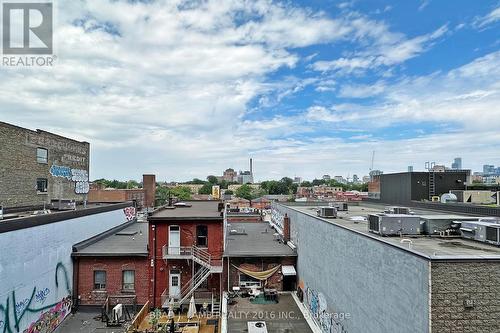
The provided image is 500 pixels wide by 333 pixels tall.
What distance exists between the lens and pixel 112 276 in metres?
24.4

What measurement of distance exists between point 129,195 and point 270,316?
7441 cm

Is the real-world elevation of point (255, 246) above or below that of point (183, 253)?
below

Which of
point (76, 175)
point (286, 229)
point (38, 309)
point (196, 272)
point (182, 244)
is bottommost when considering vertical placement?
point (38, 309)

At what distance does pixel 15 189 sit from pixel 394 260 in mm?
30019

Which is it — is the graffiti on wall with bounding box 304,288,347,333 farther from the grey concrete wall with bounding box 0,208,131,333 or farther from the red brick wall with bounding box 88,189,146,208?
the red brick wall with bounding box 88,189,146,208

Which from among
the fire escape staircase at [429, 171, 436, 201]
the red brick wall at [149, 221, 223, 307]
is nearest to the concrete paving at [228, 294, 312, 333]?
the red brick wall at [149, 221, 223, 307]

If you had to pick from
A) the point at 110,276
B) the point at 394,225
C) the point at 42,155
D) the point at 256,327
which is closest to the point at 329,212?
the point at 256,327

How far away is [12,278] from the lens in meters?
16.8

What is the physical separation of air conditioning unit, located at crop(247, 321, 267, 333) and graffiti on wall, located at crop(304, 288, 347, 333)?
9.15 feet

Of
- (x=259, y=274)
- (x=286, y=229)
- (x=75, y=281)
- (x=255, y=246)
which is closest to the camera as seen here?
(x=259, y=274)

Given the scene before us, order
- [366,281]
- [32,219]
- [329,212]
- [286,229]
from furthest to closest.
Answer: [286,229]
[329,212]
[32,219]
[366,281]

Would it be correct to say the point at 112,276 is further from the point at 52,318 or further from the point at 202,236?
the point at 202,236

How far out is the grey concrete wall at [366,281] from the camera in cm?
869

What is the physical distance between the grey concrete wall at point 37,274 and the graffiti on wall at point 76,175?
11.8 meters
